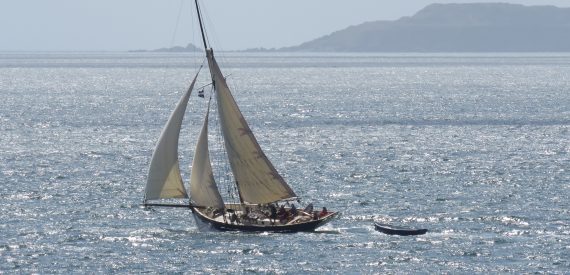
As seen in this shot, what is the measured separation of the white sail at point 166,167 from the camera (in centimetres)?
6488

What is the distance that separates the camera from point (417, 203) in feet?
257

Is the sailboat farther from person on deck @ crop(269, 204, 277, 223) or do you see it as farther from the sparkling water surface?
the sparkling water surface

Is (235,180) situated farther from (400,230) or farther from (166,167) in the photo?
(400,230)

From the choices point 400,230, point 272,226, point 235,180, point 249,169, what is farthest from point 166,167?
point 400,230

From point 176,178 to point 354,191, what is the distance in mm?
22060

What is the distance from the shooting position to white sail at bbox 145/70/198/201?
64875 mm

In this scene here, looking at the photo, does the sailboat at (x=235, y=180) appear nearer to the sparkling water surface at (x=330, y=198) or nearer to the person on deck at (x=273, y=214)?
the person on deck at (x=273, y=214)

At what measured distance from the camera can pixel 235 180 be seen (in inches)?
2680

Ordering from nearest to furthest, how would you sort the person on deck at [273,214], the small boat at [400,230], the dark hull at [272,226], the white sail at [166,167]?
the white sail at [166,167] → the small boat at [400,230] → the dark hull at [272,226] → the person on deck at [273,214]

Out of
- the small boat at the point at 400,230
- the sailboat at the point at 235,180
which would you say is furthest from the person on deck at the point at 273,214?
the small boat at the point at 400,230

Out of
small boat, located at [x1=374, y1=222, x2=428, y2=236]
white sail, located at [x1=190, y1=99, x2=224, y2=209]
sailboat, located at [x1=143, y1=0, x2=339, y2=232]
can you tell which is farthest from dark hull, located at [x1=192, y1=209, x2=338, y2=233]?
small boat, located at [x1=374, y1=222, x2=428, y2=236]

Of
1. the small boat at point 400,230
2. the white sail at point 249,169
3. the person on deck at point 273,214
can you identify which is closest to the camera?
the small boat at point 400,230

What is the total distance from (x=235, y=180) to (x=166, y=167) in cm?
464

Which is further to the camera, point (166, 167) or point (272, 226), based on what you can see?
point (272, 226)
